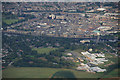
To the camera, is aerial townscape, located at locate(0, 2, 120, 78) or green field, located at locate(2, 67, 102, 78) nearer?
green field, located at locate(2, 67, 102, 78)

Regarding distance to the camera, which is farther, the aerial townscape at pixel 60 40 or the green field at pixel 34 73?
the aerial townscape at pixel 60 40

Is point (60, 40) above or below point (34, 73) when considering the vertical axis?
above

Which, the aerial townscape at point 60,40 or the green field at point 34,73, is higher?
the aerial townscape at point 60,40

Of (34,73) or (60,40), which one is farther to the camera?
(60,40)

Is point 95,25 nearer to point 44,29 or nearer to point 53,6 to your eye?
point 44,29

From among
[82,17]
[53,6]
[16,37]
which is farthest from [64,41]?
[53,6]
